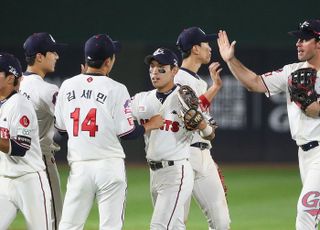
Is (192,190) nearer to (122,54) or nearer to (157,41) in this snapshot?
(122,54)

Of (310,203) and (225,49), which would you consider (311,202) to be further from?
(225,49)

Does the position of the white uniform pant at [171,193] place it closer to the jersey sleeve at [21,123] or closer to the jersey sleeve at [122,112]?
the jersey sleeve at [122,112]

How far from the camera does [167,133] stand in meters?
7.09

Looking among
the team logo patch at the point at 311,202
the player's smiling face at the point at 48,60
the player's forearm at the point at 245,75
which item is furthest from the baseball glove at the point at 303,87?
the player's smiling face at the point at 48,60

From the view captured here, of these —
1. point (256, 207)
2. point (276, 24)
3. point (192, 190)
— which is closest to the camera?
point (192, 190)

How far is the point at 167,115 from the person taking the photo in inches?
281

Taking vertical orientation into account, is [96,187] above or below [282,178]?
above

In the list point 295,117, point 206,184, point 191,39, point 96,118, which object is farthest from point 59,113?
point 295,117

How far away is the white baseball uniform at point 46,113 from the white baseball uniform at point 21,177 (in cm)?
85

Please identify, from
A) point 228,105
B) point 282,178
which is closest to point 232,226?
point 282,178

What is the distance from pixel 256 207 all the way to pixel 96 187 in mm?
5790

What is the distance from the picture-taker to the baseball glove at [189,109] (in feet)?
22.7

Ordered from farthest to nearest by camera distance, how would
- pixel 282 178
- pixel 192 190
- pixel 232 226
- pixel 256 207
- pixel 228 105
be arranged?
pixel 228 105 → pixel 282 178 → pixel 256 207 → pixel 232 226 → pixel 192 190

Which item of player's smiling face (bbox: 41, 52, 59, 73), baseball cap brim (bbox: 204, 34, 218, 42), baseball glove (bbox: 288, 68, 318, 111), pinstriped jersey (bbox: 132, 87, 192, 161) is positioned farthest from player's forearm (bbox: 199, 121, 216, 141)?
player's smiling face (bbox: 41, 52, 59, 73)
